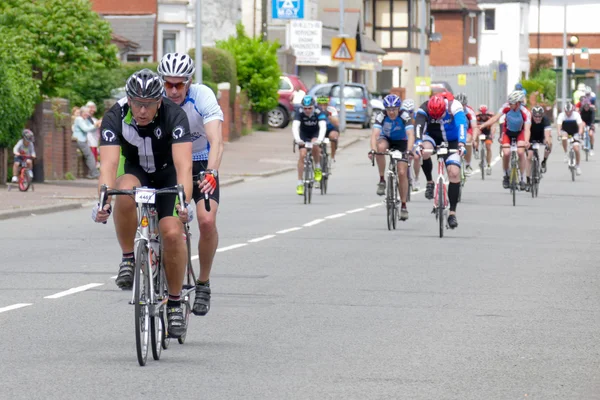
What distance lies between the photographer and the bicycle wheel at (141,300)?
27.3ft

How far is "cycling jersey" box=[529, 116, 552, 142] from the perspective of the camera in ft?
92.9

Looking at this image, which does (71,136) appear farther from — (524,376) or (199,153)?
(524,376)

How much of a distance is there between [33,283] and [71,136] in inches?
727

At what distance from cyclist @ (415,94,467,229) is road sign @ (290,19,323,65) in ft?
114

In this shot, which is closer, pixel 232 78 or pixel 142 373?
pixel 142 373

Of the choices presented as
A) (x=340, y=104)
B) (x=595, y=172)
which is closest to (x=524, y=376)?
(x=595, y=172)

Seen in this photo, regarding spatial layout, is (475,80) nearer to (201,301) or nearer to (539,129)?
(539,129)

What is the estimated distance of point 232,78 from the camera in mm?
48438

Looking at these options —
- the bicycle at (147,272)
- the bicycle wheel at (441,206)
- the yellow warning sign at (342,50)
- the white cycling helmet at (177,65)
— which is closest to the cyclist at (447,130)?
the bicycle wheel at (441,206)

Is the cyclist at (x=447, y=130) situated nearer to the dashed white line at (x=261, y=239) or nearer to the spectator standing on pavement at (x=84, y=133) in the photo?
the dashed white line at (x=261, y=239)

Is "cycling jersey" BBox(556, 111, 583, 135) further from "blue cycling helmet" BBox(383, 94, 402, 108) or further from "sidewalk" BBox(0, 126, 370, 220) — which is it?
"blue cycling helmet" BBox(383, 94, 402, 108)

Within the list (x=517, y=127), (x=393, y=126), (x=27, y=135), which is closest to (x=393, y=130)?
(x=393, y=126)

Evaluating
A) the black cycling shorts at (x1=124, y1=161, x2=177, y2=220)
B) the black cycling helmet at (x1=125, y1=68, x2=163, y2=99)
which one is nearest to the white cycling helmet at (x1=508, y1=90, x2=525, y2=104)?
the black cycling shorts at (x1=124, y1=161, x2=177, y2=220)

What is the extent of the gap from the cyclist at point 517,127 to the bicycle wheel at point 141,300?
1888 centimetres
